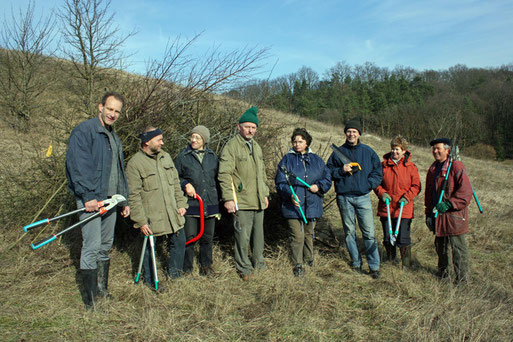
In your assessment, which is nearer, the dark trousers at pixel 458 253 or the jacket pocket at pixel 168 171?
the jacket pocket at pixel 168 171

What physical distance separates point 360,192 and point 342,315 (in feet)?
5.18

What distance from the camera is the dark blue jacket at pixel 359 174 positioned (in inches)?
169

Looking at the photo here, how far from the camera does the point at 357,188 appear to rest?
4281 millimetres

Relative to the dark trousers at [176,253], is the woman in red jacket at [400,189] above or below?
above

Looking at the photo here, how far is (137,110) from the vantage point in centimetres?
467

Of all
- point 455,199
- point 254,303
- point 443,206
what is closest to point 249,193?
point 254,303

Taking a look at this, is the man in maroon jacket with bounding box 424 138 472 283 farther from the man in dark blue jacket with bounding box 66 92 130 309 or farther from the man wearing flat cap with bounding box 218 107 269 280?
A: the man in dark blue jacket with bounding box 66 92 130 309

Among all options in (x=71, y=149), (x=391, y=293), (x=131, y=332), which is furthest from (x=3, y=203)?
(x=391, y=293)

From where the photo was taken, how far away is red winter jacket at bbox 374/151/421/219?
454 cm

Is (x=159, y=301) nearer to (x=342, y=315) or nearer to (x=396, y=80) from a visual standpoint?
(x=342, y=315)

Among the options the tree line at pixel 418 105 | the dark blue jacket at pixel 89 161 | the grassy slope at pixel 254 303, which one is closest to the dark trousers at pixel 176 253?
the grassy slope at pixel 254 303

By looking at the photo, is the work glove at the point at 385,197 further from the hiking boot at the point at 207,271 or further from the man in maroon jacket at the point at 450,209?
the hiking boot at the point at 207,271

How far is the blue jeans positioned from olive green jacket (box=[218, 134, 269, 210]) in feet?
3.54

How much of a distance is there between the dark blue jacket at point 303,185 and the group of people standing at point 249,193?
12mm
